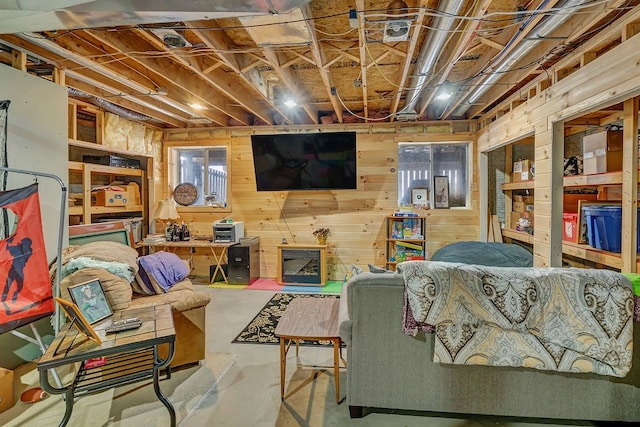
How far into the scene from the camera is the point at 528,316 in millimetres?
1732

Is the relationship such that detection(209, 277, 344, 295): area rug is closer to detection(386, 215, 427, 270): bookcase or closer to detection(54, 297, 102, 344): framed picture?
detection(386, 215, 427, 270): bookcase

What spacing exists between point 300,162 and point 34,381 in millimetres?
3769

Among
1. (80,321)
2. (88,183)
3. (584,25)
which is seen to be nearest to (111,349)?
(80,321)

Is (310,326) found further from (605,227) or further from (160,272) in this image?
(605,227)

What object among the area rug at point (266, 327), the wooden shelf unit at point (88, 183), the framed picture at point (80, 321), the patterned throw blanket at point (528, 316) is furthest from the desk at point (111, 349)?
the wooden shelf unit at point (88, 183)

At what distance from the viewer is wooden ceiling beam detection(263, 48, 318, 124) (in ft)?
9.45

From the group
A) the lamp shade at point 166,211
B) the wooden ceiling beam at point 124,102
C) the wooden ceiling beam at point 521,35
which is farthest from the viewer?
the lamp shade at point 166,211

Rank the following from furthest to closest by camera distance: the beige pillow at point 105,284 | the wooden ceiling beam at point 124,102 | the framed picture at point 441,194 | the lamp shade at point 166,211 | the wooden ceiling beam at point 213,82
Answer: the framed picture at point 441,194
the lamp shade at point 166,211
the wooden ceiling beam at point 124,102
the wooden ceiling beam at point 213,82
the beige pillow at point 105,284

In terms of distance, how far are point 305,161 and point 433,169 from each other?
7.08 ft

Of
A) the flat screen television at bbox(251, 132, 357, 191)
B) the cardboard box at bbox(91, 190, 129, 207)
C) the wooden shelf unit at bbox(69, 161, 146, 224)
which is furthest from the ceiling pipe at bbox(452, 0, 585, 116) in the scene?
the cardboard box at bbox(91, 190, 129, 207)

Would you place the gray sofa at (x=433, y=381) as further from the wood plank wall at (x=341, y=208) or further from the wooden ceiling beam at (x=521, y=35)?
the wood plank wall at (x=341, y=208)

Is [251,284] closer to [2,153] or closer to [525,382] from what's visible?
[2,153]

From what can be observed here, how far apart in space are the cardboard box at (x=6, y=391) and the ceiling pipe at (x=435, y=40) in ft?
12.3

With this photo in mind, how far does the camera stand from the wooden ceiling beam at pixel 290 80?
9.45ft
